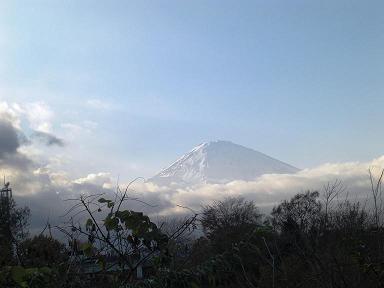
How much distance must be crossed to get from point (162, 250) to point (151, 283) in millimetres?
314

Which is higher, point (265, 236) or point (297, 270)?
point (265, 236)

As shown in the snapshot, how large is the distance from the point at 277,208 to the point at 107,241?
50.4m

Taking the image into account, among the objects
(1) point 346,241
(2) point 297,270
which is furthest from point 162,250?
(2) point 297,270

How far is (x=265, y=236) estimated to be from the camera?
4.43 metres

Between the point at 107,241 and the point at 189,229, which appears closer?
the point at 107,241

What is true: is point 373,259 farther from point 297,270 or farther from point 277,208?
point 277,208

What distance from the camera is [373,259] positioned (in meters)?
7.80

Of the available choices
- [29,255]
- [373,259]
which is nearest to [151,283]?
[29,255]

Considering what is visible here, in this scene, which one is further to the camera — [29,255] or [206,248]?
[29,255]

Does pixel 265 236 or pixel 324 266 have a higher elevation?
pixel 265 236

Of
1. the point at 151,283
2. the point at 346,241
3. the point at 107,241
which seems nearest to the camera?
the point at 151,283

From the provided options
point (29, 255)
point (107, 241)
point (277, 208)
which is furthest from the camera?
point (277, 208)

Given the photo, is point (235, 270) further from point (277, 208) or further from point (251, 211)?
point (251, 211)

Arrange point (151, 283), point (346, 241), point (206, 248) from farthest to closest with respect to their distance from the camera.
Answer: point (346, 241) < point (206, 248) < point (151, 283)
